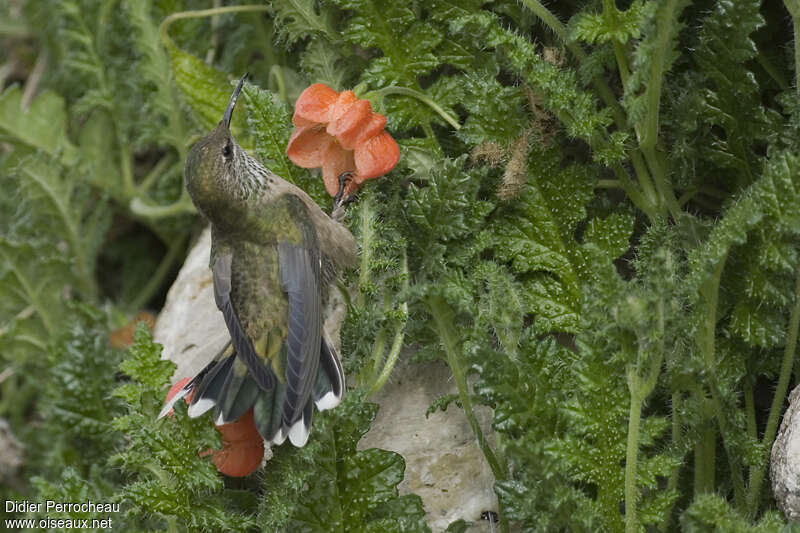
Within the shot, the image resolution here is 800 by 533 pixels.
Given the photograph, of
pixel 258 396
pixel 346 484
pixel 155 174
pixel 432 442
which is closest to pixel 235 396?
pixel 258 396

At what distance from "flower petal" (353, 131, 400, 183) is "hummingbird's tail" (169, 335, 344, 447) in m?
0.54

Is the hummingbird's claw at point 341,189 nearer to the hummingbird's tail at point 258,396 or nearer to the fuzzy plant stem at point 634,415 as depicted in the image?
the hummingbird's tail at point 258,396

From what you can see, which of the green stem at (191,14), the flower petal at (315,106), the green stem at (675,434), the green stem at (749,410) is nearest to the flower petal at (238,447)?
the flower petal at (315,106)

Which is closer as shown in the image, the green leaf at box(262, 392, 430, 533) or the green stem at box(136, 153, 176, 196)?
the green leaf at box(262, 392, 430, 533)

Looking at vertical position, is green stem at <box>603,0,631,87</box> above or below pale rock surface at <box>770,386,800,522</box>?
above

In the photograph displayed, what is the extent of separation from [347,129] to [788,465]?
5.08 feet

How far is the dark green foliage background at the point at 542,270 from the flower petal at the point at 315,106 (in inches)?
5.7

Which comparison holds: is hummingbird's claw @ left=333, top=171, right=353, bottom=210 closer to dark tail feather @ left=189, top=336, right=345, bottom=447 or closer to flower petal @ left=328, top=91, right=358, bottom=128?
flower petal @ left=328, top=91, right=358, bottom=128

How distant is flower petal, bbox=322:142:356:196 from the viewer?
3170 mm

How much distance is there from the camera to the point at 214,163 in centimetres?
332

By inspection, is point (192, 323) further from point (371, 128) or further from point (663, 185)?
point (663, 185)

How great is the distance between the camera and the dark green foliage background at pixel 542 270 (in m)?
2.48

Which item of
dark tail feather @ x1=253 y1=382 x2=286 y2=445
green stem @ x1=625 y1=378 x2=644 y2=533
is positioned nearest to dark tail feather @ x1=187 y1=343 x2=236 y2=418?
dark tail feather @ x1=253 y1=382 x2=286 y2=445

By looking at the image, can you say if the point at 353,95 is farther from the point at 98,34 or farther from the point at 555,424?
the point at 98,34
